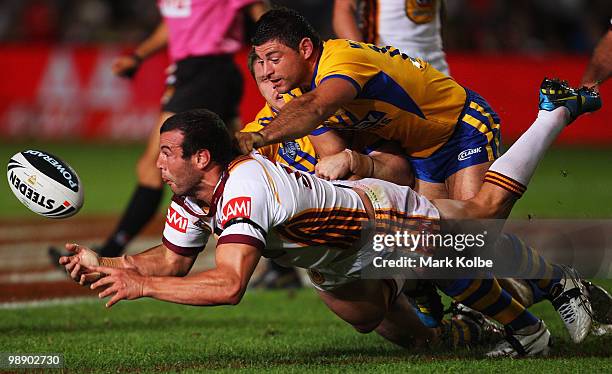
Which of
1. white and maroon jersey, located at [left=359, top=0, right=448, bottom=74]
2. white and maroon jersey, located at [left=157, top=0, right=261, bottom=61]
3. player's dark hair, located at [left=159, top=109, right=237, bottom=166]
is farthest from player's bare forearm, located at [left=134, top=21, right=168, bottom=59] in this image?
player's dark hair, located at [left=159, top=109, right=237, bottom=166]

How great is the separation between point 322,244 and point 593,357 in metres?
1.65

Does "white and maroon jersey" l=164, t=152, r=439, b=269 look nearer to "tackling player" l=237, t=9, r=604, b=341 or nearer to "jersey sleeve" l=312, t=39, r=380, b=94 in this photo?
"tackling player" l=237, t=9, r=604, b=341

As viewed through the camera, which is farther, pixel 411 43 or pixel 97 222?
pixel 97 222

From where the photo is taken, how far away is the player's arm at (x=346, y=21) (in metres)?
7.24

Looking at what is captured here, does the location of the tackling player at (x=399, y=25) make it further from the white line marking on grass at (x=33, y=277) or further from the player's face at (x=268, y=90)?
the white line marking on grass at (x=33, y=277)

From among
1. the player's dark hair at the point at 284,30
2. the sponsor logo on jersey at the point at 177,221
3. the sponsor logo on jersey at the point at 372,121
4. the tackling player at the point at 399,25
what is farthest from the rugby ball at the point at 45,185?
the tackling player at the point at 399,25

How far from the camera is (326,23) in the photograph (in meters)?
20.3

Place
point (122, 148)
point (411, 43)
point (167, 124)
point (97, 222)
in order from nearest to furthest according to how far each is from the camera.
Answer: point (167, 124) → point (411, 43) → point (97, 222) → point (122, 148)

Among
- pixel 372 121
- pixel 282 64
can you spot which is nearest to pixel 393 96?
pixel 372 121

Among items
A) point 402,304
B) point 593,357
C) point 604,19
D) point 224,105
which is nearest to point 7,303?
point 224,105

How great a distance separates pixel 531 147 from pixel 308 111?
139 centimetres

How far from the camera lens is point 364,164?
5836mm

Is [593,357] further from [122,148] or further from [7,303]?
[122,148]

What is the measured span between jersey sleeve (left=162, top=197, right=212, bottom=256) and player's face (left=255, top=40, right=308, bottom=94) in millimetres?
839
